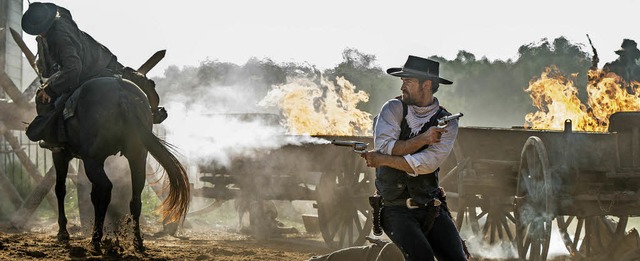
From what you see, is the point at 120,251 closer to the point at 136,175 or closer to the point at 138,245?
the point at 138,245

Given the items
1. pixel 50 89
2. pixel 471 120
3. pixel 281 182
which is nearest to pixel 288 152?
pixel 281 182

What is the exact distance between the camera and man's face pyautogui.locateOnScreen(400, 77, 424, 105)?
4.96 meters

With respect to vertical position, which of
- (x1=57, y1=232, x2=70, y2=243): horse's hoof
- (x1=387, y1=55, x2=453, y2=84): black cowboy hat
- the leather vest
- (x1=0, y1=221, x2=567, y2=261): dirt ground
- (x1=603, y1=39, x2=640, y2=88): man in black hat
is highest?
(x1=603, y1=39, x2=640, y2=88): man in black hat

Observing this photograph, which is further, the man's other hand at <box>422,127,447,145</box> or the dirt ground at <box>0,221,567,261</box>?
the dirt ground at <box>0,221,567,261</box>

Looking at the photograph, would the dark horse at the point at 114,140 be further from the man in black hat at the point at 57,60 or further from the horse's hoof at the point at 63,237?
the man in black hat at the point at 57,60

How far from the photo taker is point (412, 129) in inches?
193

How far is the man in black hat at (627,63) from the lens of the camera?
A: 11.8 meters

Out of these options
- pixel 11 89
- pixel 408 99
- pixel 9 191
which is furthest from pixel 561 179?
pixel 9 191

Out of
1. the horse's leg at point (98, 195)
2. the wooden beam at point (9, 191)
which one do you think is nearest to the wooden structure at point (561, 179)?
the horse's leg at point (98, 195)

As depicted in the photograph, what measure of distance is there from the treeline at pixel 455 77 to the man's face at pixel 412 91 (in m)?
15.5

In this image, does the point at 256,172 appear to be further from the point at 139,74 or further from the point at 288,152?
the point at 139,74

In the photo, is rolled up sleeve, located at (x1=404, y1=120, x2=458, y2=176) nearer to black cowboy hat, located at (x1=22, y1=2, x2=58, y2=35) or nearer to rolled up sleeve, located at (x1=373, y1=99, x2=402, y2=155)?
rolled up sleeve, located at (x1=373, y1=99, x2=402, y2=155)

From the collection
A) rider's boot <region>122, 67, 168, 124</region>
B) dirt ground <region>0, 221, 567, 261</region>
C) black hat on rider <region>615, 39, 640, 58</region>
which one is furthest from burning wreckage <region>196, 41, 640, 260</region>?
rider's boot <region>122, 67, 168, 124</region>

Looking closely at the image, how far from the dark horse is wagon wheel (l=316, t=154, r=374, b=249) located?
400 centimetres
